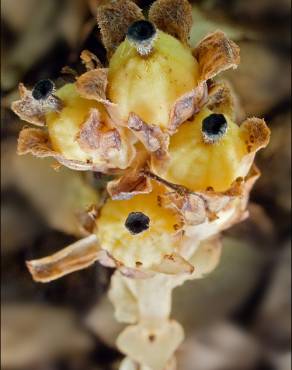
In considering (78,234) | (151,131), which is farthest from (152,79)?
(78,234)

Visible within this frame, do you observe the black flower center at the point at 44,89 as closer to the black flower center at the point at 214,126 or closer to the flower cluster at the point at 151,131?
the flower cluster at the point at 151,131

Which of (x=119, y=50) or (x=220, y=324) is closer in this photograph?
(x=119, y=50)

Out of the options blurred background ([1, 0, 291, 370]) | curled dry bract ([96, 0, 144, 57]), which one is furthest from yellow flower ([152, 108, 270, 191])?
blurred background ([1, 0, 291, 370])

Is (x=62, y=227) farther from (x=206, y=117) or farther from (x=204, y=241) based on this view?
(x=206, y=117)

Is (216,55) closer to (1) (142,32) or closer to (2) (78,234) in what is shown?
(1) (142,32)

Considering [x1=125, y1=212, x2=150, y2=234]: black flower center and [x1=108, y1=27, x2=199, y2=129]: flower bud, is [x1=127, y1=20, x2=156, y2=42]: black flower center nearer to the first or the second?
[x1=108, y1=27, x2=199, y2=129]: flower bud

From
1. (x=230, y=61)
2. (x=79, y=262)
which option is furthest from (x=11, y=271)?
(x=230, y=61)

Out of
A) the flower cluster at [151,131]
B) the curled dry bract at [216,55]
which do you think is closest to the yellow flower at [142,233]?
the flower cluster at [151,131]
